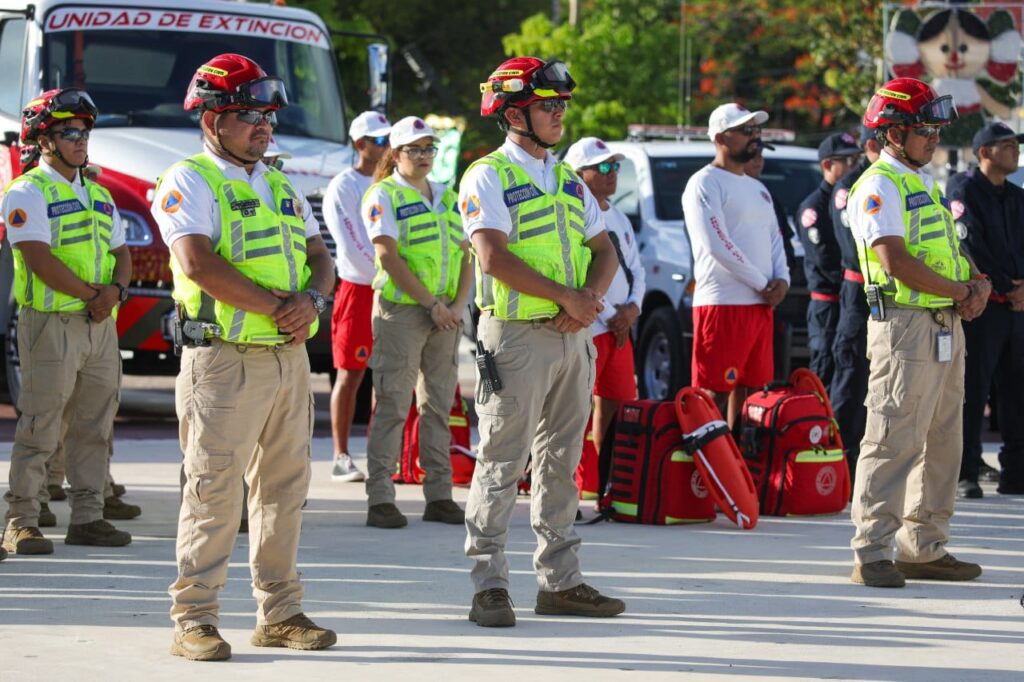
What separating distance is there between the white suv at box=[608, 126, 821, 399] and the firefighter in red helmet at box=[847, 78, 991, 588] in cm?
529

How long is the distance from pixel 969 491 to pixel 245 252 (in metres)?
5.50

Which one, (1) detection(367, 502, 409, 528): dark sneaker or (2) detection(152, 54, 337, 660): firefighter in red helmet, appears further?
(1) detection(367, 502, 409, 528): dark sneaker

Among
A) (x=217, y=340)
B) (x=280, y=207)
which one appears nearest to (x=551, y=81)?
(x=280, y=207)

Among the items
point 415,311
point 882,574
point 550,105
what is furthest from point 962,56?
point 550,105

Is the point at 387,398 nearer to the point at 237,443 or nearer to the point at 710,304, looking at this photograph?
the point at 710,304

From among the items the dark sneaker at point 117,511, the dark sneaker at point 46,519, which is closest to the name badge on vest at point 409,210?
the dark sneaker at point 117,511

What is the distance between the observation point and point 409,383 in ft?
30.9

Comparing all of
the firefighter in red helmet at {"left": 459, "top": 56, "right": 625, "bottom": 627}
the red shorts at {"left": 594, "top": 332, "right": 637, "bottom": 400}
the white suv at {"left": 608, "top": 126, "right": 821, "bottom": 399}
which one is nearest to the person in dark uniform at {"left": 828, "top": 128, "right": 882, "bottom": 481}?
the red shorts at {"left": 594, "top": 332, "right": 637, "bottom": 400}

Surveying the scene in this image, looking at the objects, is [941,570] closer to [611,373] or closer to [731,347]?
[731,347]

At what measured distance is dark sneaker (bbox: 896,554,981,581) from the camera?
7.80m

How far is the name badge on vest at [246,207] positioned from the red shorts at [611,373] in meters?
3.90

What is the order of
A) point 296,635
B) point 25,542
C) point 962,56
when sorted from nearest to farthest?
point 296,635 → point 25,542 → point 962,56

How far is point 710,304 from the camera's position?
10016 mm

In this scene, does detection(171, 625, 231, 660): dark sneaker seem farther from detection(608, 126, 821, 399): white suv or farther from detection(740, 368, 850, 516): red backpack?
detection(608, 126, 821, 399): white suv
